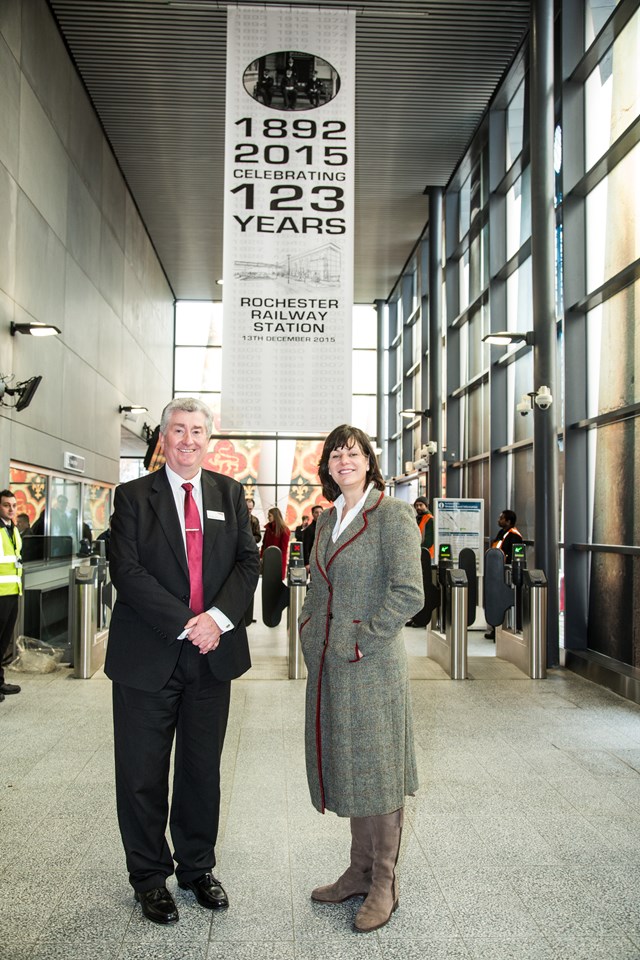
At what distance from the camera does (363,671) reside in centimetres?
A: 276

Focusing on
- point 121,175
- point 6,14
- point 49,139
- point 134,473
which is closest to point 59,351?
point 49,139

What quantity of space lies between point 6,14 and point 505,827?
355 inches

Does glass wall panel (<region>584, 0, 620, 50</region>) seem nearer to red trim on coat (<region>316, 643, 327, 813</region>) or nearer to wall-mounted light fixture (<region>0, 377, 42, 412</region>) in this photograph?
wall-mounted light fixture (<region>0, 377, 42, 412</region>)

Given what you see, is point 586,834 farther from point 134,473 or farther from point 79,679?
point 134,473

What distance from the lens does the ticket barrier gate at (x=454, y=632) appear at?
7.62 m

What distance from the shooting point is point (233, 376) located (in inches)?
281

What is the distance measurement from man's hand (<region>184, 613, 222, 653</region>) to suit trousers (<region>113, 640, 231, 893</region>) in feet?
0.43

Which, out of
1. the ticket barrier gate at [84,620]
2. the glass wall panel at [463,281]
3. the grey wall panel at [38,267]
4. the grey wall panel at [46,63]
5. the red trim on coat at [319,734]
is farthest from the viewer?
the glass wall panel at [463,281]

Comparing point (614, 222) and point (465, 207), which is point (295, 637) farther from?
point (465, 207)

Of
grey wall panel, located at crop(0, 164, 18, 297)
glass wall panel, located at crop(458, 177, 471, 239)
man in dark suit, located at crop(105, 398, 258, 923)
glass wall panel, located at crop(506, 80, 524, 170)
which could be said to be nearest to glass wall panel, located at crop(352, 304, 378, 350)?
glass wall panel, located at crop(458, 177, 471, 239)

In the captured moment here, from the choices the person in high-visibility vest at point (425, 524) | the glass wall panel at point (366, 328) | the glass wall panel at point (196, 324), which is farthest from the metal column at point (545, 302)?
the glass wall panel at point (196, 324)

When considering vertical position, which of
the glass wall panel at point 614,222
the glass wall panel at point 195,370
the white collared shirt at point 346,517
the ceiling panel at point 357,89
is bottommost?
the white collared shirt at point 346,517

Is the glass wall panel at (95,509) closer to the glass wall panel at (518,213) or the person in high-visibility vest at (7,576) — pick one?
the person in high-visibility vest at (7,576)

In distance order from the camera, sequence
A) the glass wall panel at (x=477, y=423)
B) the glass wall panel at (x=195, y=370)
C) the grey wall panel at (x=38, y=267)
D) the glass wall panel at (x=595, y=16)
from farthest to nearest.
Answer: the glass wall panel at (x=195, y=370)
the glass wall panel at (x=477, y=423)
the grey wall panel at (x=38, y=267)
the glass wall panel at (x=595, y=16)
